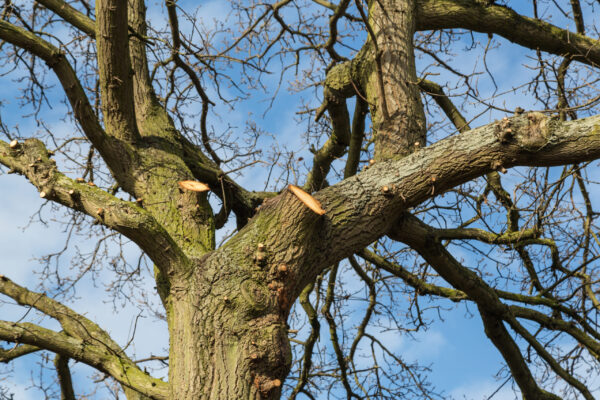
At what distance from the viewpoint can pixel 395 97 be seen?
482cm

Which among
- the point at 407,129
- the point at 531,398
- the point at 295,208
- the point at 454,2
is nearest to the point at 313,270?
the point at 295,208

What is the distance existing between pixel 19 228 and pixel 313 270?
3.55m

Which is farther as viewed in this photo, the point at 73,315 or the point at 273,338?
the point at 73,315

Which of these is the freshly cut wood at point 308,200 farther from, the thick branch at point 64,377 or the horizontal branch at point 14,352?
the thick branch at point 64,377

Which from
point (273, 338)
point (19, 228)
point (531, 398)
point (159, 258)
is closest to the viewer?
point (273, 338)

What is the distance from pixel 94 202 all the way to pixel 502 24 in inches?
168

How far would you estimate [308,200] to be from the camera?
3.59 meters

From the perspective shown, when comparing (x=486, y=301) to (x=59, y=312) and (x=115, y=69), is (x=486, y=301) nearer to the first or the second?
(x=59, y=312)

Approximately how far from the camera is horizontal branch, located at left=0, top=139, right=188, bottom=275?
360 cm

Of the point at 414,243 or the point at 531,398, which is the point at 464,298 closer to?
the point at 531,398

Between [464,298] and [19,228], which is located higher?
[19,228]

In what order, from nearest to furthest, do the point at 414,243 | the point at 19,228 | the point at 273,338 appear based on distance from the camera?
the point at 273,338 < the point at 414,243 < the point at 19,228

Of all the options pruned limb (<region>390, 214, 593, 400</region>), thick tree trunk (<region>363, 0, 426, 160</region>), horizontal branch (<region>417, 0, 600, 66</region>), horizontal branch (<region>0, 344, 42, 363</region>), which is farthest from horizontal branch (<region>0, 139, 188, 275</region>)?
horizontal branch (<region>417, 0, 600, 66</region>)

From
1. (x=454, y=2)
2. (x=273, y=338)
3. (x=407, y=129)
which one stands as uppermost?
(x=454, y=2)
